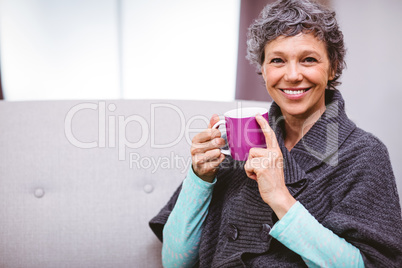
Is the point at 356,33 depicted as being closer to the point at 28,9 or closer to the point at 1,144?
the point at 1,144

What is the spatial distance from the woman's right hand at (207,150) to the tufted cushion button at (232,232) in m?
0.16

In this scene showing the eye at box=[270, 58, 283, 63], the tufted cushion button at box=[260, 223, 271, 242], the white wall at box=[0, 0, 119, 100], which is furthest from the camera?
the white wall at box=[0, 0, 119, 100]

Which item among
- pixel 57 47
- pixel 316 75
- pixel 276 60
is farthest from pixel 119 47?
pixel 316 75

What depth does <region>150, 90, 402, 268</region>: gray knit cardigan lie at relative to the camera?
0.89 meters

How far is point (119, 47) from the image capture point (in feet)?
9.08

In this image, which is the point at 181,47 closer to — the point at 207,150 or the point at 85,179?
the point at 85,179

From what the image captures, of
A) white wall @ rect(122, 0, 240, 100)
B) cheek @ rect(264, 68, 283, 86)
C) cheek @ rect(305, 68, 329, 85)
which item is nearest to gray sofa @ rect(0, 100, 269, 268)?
cheek @ rect(264, 68, 283, 86)

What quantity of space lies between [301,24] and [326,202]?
46 centimetres

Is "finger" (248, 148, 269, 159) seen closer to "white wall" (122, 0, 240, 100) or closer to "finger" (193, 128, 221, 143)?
"finger" (193, 128, 221, 143)

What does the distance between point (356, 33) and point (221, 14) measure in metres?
1.18

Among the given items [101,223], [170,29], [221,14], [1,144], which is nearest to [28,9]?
[170,29]

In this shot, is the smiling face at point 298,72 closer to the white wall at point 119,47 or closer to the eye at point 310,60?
the eye at point 310,60

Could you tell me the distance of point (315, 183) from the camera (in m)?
0.97

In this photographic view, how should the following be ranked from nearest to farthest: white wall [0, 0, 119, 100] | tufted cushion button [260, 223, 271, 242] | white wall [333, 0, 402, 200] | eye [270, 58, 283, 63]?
1. tufted cushion button [260, 223, 271, 242]
2. eye [270, 58, 283, 63]
3. white wall [333, 0, 402, 200]
4. white wall [0, 0, 119, 100]
